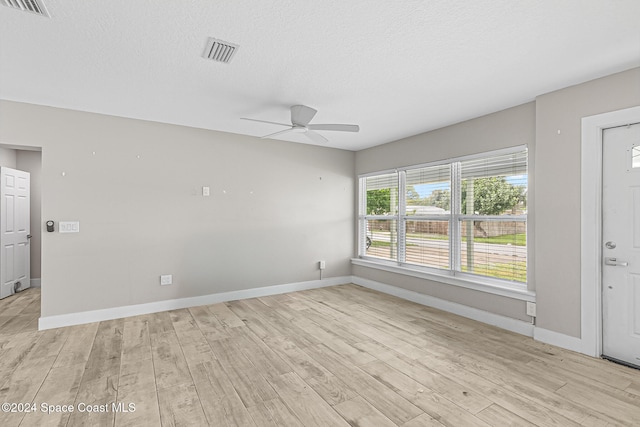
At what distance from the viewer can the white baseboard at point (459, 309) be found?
3.38m

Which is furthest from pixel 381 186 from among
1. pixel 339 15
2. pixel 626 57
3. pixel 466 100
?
pixel 339 15

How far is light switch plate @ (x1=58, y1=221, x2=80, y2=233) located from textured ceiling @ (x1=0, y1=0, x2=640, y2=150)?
1.38m

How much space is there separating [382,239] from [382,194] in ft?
2.66

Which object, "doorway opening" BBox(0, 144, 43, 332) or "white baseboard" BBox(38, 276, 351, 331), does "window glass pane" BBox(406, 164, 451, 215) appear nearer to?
"white baseboard" BBox(38, 276, 351, 331)

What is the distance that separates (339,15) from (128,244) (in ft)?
12.2

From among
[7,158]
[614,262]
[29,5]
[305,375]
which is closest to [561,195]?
[614,262]

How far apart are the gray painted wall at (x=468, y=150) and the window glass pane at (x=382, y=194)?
0.22m

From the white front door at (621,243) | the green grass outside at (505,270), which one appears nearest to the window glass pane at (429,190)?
the green grass outside at (505,270)

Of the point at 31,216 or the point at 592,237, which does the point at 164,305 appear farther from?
the point at 592,237

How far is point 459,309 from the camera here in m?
4.01

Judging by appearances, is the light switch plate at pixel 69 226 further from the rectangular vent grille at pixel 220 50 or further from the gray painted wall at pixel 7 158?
the rectangular vent grille at pixel 220 50

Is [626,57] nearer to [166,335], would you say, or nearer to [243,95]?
[243,95]

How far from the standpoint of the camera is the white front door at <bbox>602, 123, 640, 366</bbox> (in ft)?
8.77

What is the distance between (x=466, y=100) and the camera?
11.1ft
